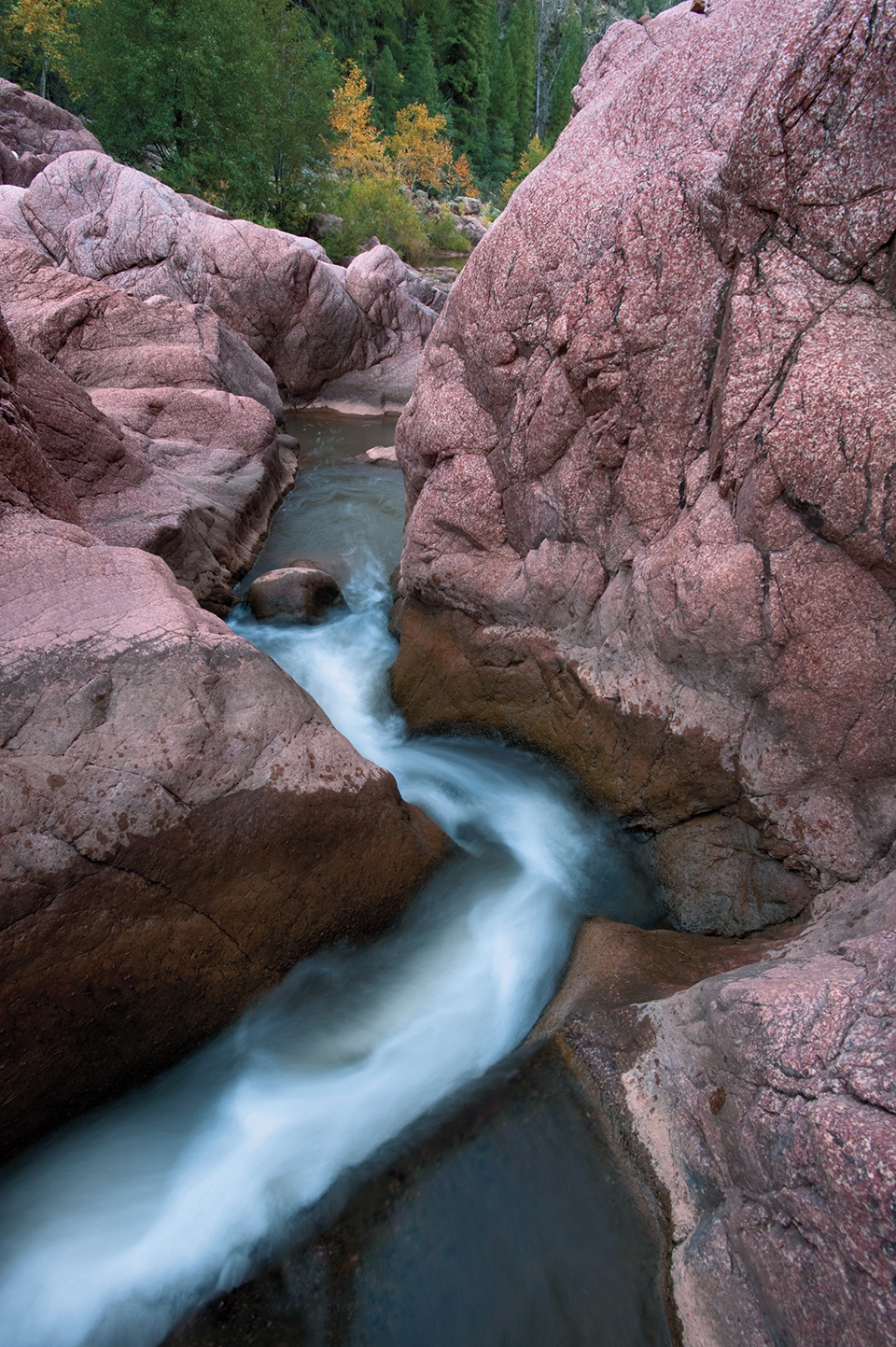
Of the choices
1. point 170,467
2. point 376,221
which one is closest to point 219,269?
point 170,467

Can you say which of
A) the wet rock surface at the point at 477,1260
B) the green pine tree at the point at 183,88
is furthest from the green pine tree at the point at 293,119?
the wet rock surface at the point at 477,1260

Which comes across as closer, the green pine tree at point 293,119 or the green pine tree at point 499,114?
the green pine tree at point 293,119

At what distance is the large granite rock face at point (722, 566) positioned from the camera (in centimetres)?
204

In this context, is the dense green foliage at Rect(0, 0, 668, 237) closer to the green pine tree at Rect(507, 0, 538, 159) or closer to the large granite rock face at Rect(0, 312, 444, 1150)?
the large granite rock face at Rect(0, 312, 444, 1150)

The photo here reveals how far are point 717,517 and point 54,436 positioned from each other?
232 inches

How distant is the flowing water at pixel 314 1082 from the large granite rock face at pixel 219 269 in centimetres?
1117

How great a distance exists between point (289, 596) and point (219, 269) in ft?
34.3

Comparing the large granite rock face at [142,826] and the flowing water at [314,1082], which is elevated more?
the large granite rock face at [142,826]

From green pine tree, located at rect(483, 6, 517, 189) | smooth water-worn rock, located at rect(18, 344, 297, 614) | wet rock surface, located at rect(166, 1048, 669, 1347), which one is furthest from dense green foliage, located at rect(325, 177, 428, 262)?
green pine tree, located at rect(483, 6, 517, 189)

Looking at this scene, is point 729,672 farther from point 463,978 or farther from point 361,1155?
point 361,1155

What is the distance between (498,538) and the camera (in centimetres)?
499

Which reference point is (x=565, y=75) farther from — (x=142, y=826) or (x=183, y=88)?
(x=142, y=826)

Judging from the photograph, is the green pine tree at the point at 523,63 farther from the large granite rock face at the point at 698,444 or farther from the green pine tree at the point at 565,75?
the large granite rock face at the point at 698,444

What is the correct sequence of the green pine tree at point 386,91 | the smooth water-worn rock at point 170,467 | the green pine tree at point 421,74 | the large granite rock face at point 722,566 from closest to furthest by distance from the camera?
1. the large granite rock face at point 722,566
2. the smooth water-worn rock at point 170,467
3. the green pine tree at point 386,91
4. the green pine tree at point 421,74
